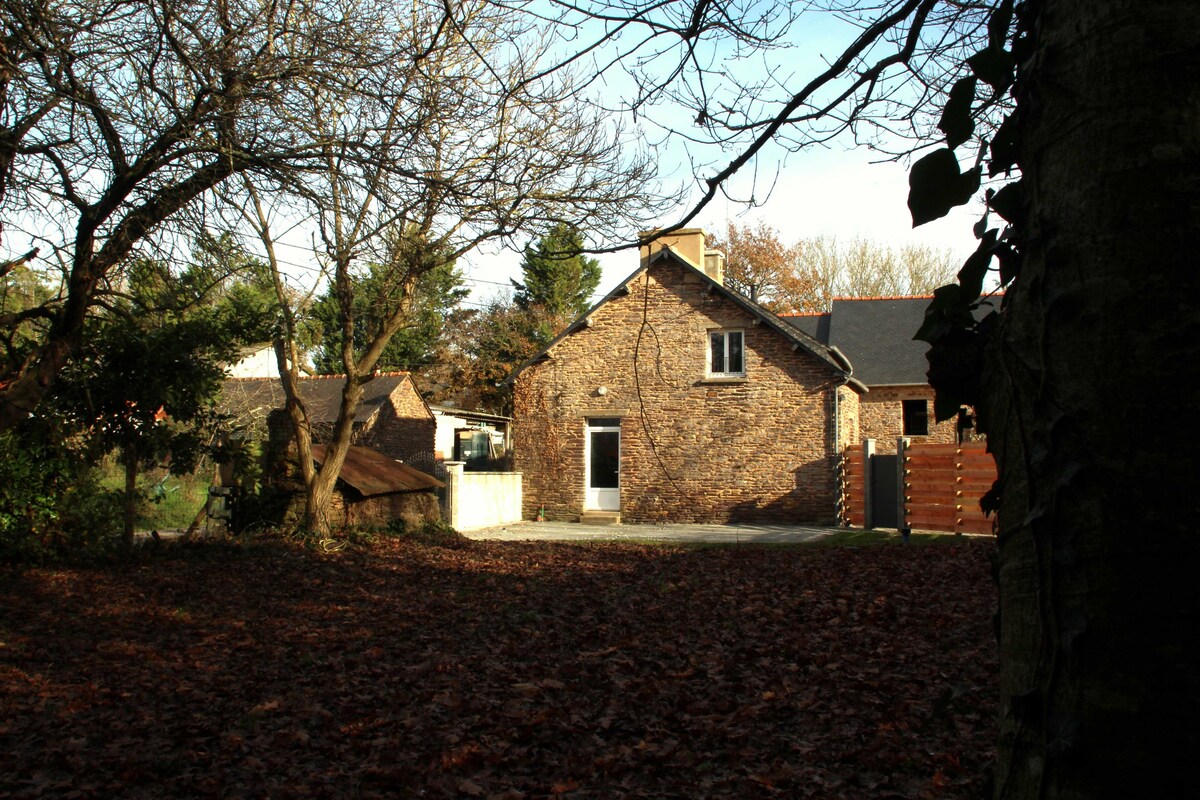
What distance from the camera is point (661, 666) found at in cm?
713

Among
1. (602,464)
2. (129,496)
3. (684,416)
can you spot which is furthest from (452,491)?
(129,496)

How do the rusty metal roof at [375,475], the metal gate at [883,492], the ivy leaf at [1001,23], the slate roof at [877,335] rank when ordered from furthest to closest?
the slate roof at [877,335] → the metal gate at [883,492] → the rusty metal roof at [375,475] → the ivy leaf at [1001,23]

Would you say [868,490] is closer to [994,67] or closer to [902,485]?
[902,485]

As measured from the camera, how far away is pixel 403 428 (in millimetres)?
34281

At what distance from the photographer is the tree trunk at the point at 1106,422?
4.54ft

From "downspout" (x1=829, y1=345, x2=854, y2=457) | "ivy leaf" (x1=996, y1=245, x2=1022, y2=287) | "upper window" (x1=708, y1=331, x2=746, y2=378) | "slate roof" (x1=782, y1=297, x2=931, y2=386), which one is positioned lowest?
"ivy leaf" (x1=996, y1=245, x2=1022, y2=287)

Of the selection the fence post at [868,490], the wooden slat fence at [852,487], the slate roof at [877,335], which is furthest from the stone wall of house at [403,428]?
the fence post at [868,490]

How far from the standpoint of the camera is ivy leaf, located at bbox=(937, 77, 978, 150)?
1.88 metres

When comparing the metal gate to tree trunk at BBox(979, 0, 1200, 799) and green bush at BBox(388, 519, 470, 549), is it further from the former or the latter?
tree trunk at BBox(979, 0, 1200, 799)

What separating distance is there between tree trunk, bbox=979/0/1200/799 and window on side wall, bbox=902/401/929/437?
29.9 metres

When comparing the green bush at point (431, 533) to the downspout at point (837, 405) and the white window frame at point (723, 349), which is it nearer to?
the white window frame at point (723, 349)

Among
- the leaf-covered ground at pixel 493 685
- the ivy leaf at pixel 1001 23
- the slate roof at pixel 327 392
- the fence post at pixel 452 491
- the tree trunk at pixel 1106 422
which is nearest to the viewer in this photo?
the tree trunk at pixel 1106 422

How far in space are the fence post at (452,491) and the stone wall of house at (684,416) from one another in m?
5.26

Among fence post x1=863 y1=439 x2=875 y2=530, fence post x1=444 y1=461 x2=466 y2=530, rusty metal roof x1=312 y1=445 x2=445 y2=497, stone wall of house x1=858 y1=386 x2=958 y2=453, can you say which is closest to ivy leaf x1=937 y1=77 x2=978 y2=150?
rusty metal roof x1=312 y1=445 x2=445 y2=497
